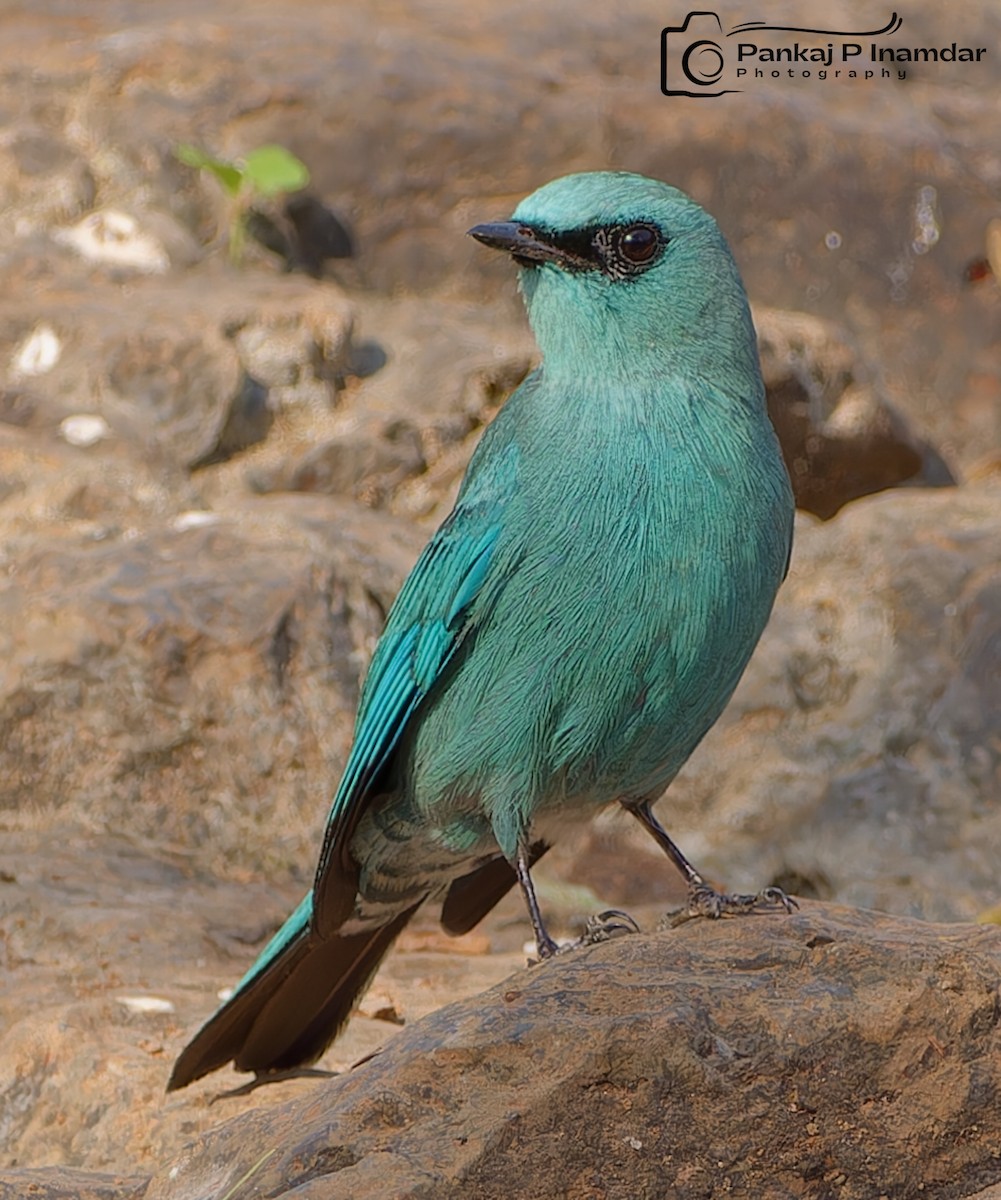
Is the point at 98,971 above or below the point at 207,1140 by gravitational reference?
below

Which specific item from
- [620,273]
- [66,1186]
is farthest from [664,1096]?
[620,273]

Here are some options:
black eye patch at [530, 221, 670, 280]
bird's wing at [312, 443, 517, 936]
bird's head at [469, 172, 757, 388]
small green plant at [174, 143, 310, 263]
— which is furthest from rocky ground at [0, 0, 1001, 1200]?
black eye patch at [530, 221, 670, 280]

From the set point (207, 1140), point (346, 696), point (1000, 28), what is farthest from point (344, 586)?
point (1000, 28)

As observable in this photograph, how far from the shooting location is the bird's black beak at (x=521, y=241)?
3.60m

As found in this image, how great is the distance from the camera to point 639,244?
362 cm

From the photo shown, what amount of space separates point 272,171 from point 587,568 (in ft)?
13.8

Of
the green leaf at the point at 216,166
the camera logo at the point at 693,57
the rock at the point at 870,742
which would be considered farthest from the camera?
the camera logo at the point at 693,57

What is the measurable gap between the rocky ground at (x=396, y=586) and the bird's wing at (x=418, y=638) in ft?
1.84

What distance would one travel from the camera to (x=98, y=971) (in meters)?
4.45

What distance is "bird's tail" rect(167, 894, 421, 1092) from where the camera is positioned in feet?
12.8

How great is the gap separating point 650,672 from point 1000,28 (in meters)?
7.83

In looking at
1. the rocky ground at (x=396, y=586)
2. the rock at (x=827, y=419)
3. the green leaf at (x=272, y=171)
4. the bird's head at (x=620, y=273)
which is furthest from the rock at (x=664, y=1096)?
the green leaf at (x=272, y=171)

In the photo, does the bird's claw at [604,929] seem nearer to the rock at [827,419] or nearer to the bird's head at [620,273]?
the bird's head at [620,273]

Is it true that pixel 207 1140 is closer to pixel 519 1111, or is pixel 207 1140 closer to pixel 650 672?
pixel 519 1111
